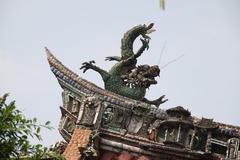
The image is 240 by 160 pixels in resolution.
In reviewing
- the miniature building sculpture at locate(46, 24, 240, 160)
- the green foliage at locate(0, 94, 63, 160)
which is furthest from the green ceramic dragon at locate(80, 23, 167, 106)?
the green foliage at locate(0, 94, 63, 160)

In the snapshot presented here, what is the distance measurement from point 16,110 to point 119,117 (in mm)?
6190

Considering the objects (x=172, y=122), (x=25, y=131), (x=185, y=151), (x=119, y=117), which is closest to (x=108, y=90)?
(x=119, y=117)

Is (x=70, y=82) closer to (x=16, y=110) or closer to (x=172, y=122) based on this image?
(x=172, y=122)

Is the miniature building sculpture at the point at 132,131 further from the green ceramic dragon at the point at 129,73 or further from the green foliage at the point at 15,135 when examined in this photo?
the green foliage at the point at 15,135

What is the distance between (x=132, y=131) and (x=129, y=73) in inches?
98.1

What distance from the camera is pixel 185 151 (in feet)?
40.0

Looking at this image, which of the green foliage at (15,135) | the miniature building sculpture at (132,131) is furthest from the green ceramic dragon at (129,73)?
the green foliage at (15,135)

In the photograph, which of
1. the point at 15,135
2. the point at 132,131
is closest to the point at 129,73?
the point at 132,131

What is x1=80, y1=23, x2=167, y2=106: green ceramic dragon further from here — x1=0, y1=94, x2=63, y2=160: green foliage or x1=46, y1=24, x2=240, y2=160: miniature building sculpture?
x1=0, y1=94, x2=63, y2=160: green foliage

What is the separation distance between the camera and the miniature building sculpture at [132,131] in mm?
12477

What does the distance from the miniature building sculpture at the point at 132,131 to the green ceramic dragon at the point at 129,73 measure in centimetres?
48

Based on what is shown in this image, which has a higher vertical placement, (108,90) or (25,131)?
(108,90)

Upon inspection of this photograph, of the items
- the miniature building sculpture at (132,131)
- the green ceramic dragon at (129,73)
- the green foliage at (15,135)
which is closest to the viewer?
the green foliage at (15,135)

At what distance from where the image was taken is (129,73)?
15.8 m
